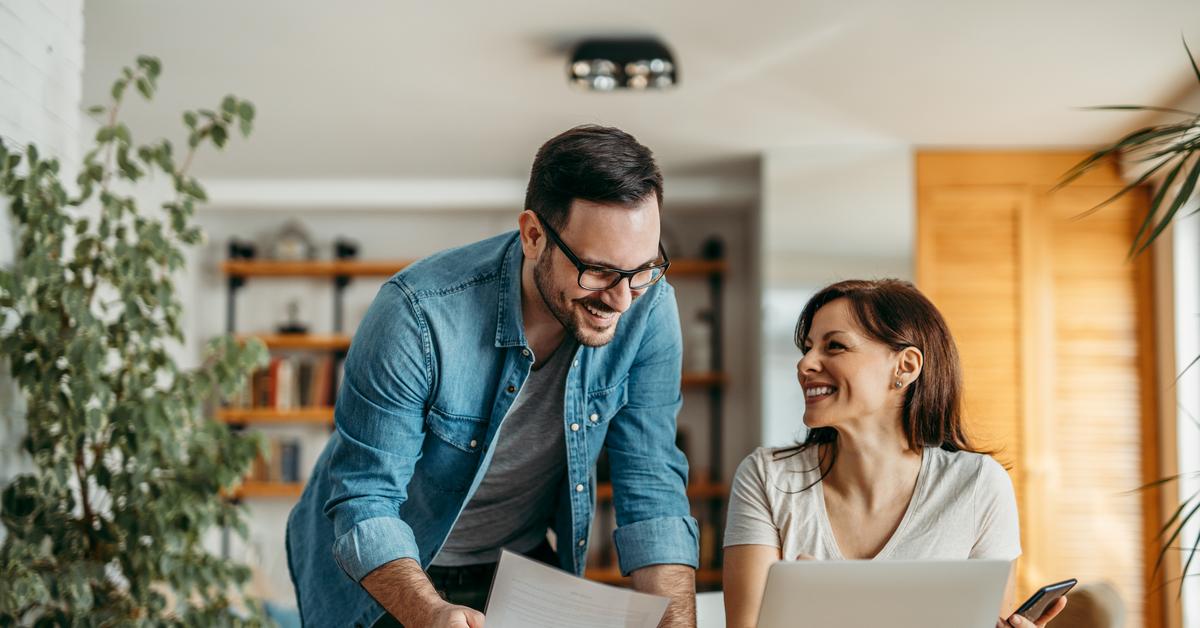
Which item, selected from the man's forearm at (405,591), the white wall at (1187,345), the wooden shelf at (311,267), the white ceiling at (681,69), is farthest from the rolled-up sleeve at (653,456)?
the wooden shelf at (311,267)

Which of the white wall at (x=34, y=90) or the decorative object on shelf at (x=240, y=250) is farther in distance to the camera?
the decorative object on shelf at (x=240, y=250)

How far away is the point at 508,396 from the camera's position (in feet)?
4.83

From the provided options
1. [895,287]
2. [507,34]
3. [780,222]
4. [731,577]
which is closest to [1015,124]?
[780,222]

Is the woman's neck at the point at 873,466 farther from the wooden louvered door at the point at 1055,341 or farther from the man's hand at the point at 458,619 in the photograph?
the wooden louvered door at the point at 1055,341

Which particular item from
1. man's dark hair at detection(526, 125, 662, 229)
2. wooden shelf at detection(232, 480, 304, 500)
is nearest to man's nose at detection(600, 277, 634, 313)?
man's dark hair at detection(526, 125, 662, 229)

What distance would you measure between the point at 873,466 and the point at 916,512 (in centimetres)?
10

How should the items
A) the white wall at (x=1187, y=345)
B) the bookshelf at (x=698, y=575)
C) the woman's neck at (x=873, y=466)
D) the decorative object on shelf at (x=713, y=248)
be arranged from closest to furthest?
the woman's neck at (x=873, y=466)
the white wall at (x=1187, y=345)
the bookshelf at (x=698, y=575)
the decorative object on shelf at (x=713, y=248)

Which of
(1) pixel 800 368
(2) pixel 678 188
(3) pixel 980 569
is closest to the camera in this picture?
(3) pixel 980 569

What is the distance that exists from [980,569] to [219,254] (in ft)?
16.5

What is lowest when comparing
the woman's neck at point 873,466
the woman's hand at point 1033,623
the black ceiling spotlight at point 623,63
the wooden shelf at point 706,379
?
the woman's hand at point 1033,623

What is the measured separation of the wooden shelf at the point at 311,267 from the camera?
5.26 metres

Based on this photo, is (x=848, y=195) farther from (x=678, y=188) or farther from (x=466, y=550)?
(x=466, y=550)

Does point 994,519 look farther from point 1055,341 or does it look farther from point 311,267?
point 311,267

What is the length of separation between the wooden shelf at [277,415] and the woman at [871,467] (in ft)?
12.8
